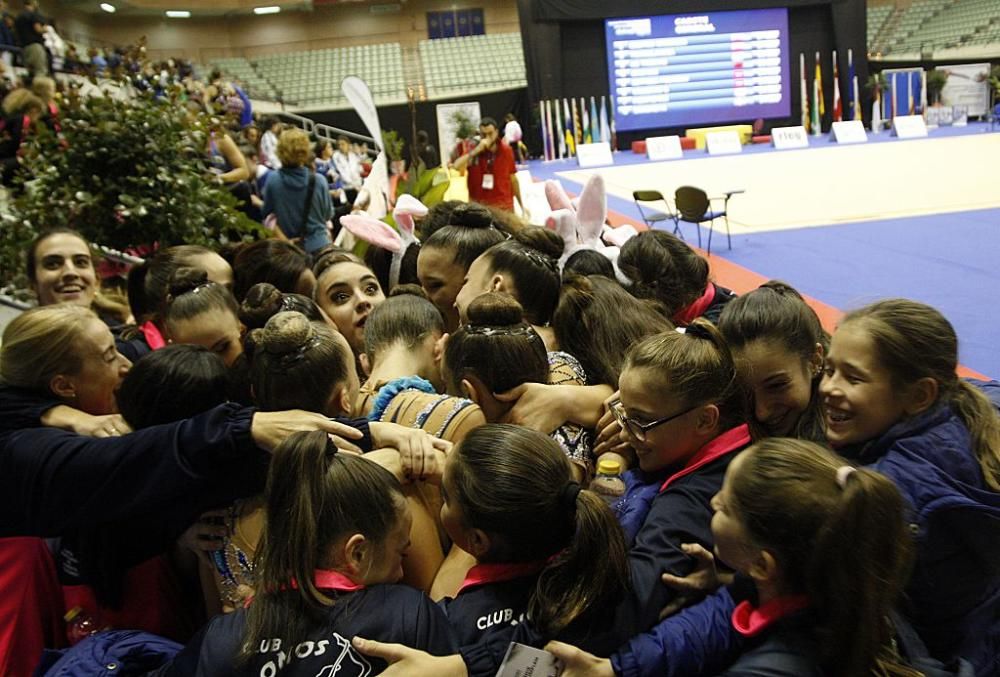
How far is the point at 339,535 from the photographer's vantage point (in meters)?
1.24

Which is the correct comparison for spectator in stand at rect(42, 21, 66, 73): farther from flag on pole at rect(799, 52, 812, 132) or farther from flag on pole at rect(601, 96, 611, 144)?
flag on pole at rect(799, 52, 812, 132)

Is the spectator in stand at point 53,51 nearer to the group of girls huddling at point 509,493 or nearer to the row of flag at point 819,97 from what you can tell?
the group of girls huddling at point 509,493

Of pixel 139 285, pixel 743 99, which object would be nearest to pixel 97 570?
pixel 139 285

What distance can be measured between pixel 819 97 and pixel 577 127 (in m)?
6.07

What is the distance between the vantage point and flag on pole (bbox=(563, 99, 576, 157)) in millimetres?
17750

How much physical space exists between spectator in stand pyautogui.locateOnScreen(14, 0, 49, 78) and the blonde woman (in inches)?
253

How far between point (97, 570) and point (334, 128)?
58.3 ft

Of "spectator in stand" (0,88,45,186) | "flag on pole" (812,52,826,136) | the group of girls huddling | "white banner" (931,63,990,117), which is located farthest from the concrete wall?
the group of girls huddling

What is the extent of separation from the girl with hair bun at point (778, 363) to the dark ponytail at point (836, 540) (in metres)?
0.63

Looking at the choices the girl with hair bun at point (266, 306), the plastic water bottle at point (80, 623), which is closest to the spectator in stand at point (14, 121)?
the girl with hair bun at point (266, 306)

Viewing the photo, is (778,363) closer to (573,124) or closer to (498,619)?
(498,619)

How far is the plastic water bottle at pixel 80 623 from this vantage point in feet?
5.53

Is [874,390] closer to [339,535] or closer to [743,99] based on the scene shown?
[339,535]

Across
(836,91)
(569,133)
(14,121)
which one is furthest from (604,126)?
(14,121)
